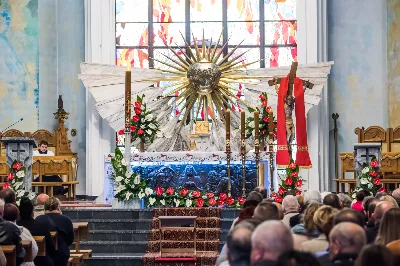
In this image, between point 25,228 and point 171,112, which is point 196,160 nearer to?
point 171,112

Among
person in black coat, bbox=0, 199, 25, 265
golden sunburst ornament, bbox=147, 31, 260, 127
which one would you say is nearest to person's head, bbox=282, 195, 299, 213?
person in black coat, bbox=0, 199, 25, 265

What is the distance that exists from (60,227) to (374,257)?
6.59 metres

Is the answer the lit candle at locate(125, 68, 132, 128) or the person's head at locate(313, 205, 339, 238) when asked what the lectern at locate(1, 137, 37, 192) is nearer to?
the lit candle at locate(125, 68, 132, 128)

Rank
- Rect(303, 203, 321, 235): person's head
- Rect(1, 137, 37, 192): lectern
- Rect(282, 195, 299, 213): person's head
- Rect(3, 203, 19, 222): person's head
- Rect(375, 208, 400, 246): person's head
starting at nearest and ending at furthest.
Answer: Rect(375, 208, 400, 246): person's head → Rect(303, 203, 321, 235): person's head → Rect(3, 203, 19, 222): person's head → Rect(282, 195, 299, 213): person's head → Rect(1, 137, 37, 192): lectern

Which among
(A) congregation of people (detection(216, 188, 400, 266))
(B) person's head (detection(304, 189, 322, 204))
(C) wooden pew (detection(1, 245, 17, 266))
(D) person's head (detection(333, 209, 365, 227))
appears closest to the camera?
(A) congregation of people (detection(216, 188, 400, 266))

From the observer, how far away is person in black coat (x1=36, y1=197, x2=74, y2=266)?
36.8 ft

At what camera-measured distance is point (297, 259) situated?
5.34m

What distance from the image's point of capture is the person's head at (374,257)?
5258 mm

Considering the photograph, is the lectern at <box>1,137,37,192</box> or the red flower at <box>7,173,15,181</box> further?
the lectern at <box>1,137,37,192</box>

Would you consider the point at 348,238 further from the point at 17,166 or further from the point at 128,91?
the point at 17,166

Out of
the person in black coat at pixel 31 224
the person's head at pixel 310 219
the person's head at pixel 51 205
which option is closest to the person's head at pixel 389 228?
the person's head at pixel 310 219

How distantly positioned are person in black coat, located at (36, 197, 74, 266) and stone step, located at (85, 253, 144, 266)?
2.97 meters

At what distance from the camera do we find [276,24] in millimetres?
22719

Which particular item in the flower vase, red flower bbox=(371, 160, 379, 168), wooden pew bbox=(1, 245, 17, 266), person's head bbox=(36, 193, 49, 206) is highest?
red flower bbox=(371, 160, 379, 168)
